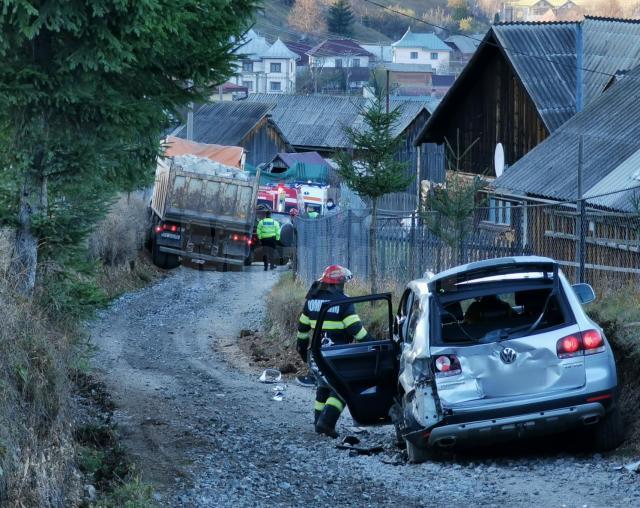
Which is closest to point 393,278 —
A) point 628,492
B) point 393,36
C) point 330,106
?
point 628,492

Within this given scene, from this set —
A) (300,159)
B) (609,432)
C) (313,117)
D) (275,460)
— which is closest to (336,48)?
(313,117)

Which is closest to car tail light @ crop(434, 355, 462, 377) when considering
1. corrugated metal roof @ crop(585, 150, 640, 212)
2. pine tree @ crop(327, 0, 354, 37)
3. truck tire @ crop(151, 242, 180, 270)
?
corrugated metal roof @ crop(585, 150, 640, 212)

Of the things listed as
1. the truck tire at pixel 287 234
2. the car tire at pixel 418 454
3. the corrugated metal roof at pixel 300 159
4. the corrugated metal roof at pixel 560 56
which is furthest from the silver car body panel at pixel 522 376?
the corrugated metal roof at pixel 300 159

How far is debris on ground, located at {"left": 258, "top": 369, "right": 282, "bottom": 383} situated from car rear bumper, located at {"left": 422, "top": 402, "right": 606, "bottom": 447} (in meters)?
7.07

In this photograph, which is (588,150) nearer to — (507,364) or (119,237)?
(119,237)

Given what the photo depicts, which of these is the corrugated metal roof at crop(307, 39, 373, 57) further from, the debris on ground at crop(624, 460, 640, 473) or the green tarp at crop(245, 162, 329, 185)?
the debris on ground at crop(624, 460, 640, 473)

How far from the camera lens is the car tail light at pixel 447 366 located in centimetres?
888

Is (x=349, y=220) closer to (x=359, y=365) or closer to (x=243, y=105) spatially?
(x=359, y=365)

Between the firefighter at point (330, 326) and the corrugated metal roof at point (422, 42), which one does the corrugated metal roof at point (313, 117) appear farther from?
the corrugated metal roof at point (422, 42)

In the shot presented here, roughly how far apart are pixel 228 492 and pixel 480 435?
6.53 feet

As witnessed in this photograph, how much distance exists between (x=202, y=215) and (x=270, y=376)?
14.5 metres

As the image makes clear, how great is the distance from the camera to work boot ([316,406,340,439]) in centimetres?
1110

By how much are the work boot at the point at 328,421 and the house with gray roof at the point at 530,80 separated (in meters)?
16.7

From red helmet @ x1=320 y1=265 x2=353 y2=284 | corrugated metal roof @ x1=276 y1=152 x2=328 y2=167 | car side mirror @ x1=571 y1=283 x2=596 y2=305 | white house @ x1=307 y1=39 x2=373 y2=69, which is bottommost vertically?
car side mirror @ x1=571 y1=283 x2=596 y2=305
